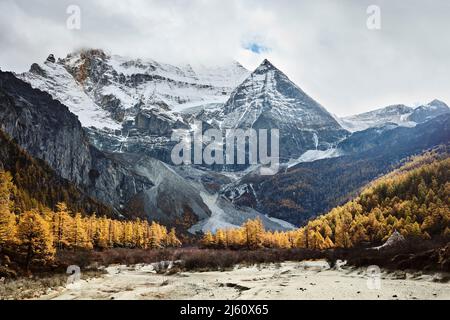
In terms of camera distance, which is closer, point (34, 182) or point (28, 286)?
point (28, 286)

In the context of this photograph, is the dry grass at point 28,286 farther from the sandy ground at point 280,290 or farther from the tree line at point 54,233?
the tree line at point 54,233

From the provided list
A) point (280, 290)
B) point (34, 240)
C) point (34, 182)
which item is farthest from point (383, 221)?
point (34, 182)

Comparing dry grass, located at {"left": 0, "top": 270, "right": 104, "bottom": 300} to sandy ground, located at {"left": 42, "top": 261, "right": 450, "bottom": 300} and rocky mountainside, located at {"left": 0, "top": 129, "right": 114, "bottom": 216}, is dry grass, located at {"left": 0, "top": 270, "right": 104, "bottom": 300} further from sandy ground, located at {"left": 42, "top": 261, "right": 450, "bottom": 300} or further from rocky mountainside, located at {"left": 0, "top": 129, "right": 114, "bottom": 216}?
rocky mountainside, located at {"left": 0, "top": 129, "right": 114, "bottom": 216}

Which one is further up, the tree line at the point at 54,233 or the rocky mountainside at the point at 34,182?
the rocky mountainside at the point at 34,182

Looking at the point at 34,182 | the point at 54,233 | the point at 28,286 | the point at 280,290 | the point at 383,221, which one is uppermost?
the point at 34,182

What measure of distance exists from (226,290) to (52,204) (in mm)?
120796

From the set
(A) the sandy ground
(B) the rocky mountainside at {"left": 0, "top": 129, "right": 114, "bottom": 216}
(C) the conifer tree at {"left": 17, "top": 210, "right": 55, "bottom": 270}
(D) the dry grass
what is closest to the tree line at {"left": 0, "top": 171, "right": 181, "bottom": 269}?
(C) the conifer tree at {"left": 17, "top": 210, "right": 55, "bottom": 270}

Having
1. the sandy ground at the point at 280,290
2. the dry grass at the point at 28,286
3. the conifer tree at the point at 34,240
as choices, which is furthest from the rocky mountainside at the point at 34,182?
the sandy ground at the point at 280,290

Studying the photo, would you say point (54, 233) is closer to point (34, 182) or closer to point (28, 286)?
point (28, 286)

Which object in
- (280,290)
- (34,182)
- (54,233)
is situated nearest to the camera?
(280,290)

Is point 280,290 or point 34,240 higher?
point 34,240
